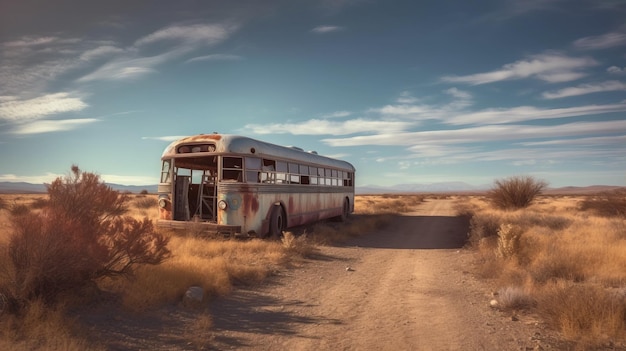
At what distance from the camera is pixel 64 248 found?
589cm

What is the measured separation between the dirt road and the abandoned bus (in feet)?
9.30

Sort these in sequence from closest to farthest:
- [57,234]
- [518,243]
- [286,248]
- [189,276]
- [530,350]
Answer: [530,350], [57,234], [189,276], [518,243], [286,248]

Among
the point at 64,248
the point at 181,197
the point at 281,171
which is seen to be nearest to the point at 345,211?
the point at 281,171

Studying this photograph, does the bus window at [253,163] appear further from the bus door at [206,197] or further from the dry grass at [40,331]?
the dry grass at [40,331]

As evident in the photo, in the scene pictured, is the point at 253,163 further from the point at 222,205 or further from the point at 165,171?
the point at 165,171

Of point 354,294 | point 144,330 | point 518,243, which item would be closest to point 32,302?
point 144,330

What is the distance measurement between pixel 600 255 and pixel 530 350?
6.37 metres

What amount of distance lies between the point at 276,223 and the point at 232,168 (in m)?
2.45

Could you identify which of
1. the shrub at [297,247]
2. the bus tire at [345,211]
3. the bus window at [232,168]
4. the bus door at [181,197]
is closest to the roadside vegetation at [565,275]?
the shrub at [297,247]

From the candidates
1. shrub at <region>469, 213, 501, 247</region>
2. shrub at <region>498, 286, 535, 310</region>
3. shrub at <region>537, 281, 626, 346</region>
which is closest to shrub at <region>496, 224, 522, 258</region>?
shrub at <region>469, 213, 501, 247</region>

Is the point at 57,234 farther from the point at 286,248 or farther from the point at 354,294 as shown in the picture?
the point at 286,248

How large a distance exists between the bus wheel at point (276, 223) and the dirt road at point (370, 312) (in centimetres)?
282

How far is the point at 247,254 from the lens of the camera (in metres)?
11.1

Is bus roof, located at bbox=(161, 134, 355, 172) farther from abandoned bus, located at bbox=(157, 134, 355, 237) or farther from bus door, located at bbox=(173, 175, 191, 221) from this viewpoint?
bus door, located at bbox=(173, 175, 191, 221)
